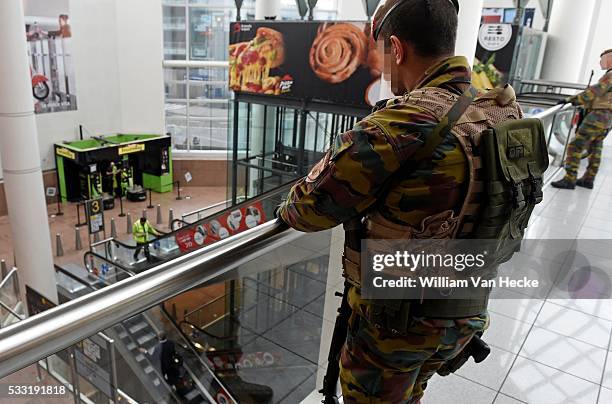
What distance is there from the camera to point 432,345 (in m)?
1.46

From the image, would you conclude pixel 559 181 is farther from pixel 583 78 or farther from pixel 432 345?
pixel 583 78

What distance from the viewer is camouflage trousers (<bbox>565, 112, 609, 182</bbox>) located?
6227mm

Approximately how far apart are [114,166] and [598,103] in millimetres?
14592

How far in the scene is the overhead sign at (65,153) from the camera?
49.8ft

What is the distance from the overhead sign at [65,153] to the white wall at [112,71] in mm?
301

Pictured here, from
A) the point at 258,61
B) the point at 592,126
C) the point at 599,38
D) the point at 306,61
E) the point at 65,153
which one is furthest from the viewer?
the point at 65,153

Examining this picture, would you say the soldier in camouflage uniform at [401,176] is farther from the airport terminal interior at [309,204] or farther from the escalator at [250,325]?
the escalator at [250,325]

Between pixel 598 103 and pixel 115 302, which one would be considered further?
pixel 598 103

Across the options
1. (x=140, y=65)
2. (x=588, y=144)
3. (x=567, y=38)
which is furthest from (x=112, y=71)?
(x=588, y=144)

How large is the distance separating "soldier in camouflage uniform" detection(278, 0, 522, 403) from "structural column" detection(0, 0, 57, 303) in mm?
8250

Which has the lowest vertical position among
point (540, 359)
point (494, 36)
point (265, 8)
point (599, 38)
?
point (540, 359)

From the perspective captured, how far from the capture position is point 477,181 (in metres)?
1.27

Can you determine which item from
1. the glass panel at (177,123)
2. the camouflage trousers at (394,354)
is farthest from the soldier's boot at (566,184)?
the glass panel at (177,123)

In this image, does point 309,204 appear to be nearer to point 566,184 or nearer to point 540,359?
point 540,359
